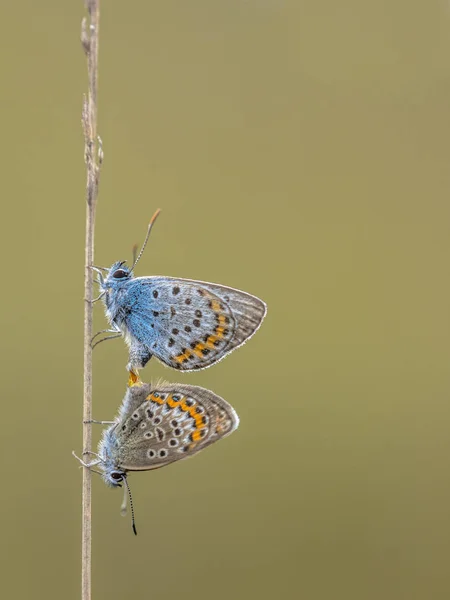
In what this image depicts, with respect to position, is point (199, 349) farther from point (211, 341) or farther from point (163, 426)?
point (163, 426)

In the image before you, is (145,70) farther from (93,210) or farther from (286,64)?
(93,210)

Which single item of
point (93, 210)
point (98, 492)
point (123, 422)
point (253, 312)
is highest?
point (93, 210)

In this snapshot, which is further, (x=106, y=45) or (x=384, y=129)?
(x=384, y=129)

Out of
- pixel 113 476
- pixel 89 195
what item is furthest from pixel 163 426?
pixel 89 195

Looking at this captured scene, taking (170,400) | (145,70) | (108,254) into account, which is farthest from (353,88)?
(170,400)

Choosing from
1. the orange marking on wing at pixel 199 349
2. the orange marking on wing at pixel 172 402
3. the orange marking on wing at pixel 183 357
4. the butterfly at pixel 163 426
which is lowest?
the butterfly at pixel 163 426

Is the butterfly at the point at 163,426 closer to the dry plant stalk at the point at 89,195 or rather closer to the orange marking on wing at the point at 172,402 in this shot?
the orange marking on wing at the point at 172,402

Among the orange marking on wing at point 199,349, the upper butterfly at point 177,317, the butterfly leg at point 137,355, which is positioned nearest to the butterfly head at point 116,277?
the upper butterfly at point 177,317

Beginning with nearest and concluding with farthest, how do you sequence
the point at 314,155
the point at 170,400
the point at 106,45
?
the point at 170,400, the point at 106,45, the point at 314,155
